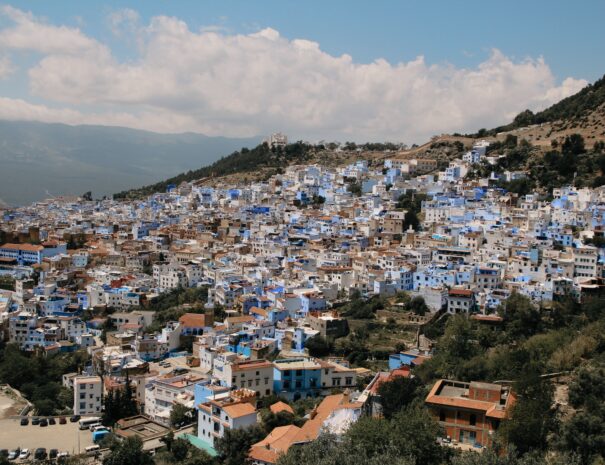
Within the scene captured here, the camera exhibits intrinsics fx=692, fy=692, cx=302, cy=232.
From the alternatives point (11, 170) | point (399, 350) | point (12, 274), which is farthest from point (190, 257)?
point (11, 170)

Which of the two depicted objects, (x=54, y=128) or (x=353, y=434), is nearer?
(x=353, y=434)

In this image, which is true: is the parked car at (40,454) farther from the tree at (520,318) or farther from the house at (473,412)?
the tree at (520,318)

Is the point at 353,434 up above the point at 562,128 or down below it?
below

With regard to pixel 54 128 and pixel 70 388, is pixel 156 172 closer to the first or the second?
pixel 54 128

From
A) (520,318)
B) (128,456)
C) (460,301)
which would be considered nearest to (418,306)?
(460,301)

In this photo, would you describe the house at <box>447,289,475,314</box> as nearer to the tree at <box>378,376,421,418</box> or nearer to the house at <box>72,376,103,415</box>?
the tree at <box>378,376,421,418</box>

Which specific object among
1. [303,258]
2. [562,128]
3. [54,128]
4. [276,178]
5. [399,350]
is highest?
[54,128]
